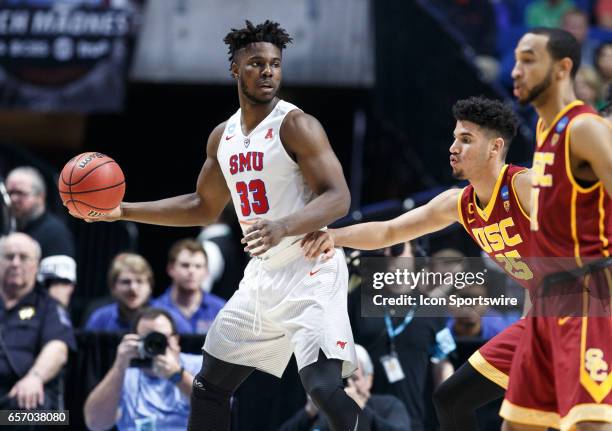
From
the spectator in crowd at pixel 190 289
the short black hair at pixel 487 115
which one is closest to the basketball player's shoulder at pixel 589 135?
the short black hair at pixel 487 115

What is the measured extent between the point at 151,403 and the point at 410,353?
1.82 metres

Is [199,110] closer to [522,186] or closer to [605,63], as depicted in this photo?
[605,63]

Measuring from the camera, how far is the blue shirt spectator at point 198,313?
8.37 meters

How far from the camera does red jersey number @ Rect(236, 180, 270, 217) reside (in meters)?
5.78

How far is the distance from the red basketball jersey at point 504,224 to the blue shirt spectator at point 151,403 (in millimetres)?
2513

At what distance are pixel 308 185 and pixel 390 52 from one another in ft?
20.5

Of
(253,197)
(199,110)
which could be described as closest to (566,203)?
(253,197)

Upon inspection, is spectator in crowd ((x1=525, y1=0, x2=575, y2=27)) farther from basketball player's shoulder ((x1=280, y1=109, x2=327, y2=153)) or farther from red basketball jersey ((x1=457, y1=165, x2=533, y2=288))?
basketball player's shoulder ((x1=280, y1=109, x2=327, y2=153))

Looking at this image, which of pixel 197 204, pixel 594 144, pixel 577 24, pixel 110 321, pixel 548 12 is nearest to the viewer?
pixel 594 144

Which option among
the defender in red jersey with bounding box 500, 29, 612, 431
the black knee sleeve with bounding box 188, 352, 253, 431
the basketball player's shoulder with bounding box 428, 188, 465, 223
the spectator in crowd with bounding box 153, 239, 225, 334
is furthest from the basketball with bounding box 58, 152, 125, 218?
the spectator in crowd with bounding box 153, 239, 225, 334

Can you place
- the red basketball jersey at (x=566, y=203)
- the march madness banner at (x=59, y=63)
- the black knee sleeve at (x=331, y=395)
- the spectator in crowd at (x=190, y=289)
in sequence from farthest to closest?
the march madness banner at (x=59, y=63)
the spectator in crowd at (x=190, y=289)
the black knee sleeve at (x=331, y=395)
the red basketball jersey at (x=566, y=203)

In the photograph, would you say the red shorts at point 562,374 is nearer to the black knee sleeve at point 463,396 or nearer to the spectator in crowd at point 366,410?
the black knee sleeve at point 463,396

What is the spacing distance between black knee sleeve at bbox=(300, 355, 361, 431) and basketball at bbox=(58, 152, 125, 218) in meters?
1.44

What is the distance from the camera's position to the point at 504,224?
5684 mm
